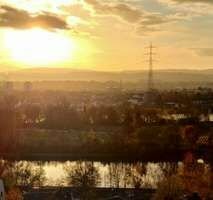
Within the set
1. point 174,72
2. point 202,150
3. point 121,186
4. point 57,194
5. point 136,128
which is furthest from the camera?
point 174,72

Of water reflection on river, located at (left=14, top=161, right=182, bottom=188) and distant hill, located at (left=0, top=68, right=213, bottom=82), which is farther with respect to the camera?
distant hill, located at (left=0, top=68, right=213, bottom=82)

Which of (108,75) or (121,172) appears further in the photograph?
(108,75)

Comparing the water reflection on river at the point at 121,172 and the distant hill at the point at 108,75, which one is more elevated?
the distant hill at the point at 108,75

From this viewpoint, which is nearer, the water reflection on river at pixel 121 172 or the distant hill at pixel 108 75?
the water reflection on river at pixel 121 172

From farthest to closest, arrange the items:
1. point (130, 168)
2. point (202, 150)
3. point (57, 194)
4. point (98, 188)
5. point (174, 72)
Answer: point (174, 72) → point (202, 150) → point (130, 168) → point (98, 188) → point (57, 194)

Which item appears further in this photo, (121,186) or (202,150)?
(202,150)

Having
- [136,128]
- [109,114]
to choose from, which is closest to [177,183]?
[136,128]

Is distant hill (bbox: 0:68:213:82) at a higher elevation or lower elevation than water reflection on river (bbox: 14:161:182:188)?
higher

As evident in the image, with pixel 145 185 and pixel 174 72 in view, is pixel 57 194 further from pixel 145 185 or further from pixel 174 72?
pixel 174 72
